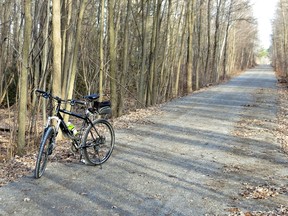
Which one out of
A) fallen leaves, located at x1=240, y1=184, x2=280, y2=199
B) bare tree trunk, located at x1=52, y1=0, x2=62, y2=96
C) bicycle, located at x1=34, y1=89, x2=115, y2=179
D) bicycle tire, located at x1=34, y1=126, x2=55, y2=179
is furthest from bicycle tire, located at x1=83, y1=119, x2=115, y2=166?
fallen leaves, located at x1=240, y1=184, x2=280, y2=199

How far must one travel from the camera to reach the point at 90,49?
67.5ft

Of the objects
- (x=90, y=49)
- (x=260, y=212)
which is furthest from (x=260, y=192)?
(x=90, y=49)

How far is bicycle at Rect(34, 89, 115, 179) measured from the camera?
18.7 feet

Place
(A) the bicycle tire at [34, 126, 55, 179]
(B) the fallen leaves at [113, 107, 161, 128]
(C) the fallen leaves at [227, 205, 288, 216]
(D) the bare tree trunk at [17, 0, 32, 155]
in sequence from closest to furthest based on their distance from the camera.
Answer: (C) the fallen leaves at [227, 205, 288, 216] < (A) the bicycle tire at [34, 126, 55, 179] < (D) the bare tree trunk at [17, 0, 32, 155] < (B) the fallen leaves at [113, 107, 161, 128]

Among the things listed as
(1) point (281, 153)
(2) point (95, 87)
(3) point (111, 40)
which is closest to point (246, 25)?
(2) point (95, 87)

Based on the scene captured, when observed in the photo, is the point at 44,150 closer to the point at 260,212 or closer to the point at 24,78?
the point at 24,78

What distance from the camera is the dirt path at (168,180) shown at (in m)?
4.68

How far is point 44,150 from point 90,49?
51.1 feet

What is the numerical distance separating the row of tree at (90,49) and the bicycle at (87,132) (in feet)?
6.21

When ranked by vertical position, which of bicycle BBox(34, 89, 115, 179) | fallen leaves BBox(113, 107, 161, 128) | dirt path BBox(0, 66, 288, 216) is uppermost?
bicycle BBox(34, 89, 115, 179)

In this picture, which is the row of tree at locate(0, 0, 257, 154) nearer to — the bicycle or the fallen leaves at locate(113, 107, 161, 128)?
the fallen leaves at locate(113, 107, 161, 128)

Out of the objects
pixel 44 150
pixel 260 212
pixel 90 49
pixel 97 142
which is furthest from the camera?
pixel 90 49

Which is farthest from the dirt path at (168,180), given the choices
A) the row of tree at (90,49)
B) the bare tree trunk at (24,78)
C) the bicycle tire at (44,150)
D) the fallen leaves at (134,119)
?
the row of tree at (90,49)

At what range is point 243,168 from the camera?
6621 millimetres
